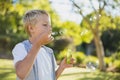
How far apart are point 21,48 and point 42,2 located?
15.4 m

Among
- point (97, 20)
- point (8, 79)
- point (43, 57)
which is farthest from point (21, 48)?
point (97, 20)

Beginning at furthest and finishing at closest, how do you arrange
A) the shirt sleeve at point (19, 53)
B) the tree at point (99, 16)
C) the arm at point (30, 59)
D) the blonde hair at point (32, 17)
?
the tree at point (99, 16) < the blonde hair at point (32, 17) < the shirt sleeve at point (19, 53) < the arm at point (30, 59)

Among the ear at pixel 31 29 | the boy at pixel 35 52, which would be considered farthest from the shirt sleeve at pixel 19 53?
the ear at pixel 31 29

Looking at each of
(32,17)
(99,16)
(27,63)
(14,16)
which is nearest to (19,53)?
(27,63)

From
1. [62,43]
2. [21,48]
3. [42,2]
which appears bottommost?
[62,43]

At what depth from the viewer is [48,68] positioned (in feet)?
9.56

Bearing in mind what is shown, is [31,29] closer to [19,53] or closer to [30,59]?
[19,53]

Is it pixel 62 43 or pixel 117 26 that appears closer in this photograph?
pixel 117 26

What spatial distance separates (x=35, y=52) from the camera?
2574mm

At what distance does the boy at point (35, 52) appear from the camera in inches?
102

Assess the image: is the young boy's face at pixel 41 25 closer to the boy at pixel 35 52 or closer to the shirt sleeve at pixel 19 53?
the boy at pixel 35 52

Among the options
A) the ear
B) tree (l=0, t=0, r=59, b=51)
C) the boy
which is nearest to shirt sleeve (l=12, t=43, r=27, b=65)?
the boy

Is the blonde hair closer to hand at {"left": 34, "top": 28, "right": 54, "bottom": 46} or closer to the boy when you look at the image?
the boy

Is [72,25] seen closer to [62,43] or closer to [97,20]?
[97,20]
